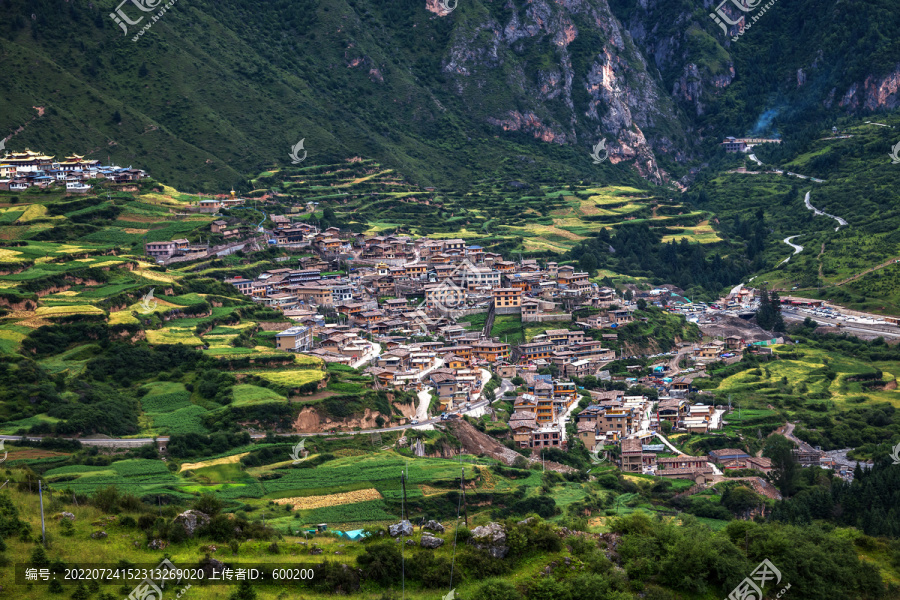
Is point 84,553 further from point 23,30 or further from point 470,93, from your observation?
point 470,93

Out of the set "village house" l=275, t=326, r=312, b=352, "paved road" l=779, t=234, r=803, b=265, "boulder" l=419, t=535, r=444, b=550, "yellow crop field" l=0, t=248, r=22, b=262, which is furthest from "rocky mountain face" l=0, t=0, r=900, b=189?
"boulder" l=419, t=535, r=444, b=550

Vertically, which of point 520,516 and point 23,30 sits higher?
point 23,30

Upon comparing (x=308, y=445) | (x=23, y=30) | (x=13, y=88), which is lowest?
(x=308, y=445)

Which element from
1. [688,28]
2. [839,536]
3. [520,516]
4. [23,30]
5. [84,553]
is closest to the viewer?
[84,553]

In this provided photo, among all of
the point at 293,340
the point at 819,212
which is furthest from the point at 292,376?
the point at 819,212

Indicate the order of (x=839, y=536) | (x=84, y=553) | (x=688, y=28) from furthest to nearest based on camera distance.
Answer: (x=688, y=28)
(x=839, y=536)
(x=84, y=553)

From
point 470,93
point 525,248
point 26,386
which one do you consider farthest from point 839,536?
point 470,93

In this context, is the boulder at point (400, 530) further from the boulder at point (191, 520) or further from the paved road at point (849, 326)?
the paved road at point (849, 326)

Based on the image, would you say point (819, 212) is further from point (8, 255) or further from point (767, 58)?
point (8, 255)
